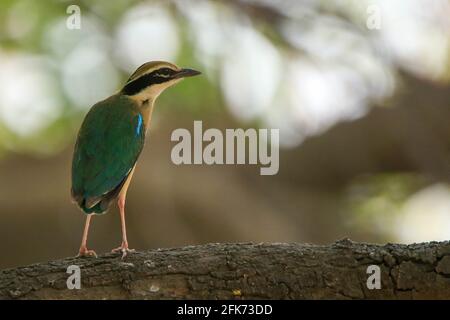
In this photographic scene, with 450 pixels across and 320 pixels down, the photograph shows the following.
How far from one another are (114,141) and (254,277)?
57.6 inches

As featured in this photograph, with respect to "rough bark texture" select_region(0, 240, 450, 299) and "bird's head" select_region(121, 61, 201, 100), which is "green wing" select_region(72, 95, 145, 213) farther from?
"rough bark texture" select_region(0, 240, 450, 299)

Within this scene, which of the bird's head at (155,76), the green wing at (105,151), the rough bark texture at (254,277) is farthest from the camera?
the bird's head at (155,76)

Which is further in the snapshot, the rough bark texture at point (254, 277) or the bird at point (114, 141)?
the bird at point (114, 141)

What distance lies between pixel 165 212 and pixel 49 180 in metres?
1.19

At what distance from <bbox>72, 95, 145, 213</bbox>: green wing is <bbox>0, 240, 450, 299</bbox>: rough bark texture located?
2.16ft

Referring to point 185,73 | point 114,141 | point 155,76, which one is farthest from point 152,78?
point 114,141

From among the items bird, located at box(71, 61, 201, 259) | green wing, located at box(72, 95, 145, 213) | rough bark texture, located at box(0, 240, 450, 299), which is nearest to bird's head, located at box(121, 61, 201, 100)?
bird, located at box(71, 61, 201, 259)

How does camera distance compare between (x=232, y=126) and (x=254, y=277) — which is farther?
(x=232, y=126)

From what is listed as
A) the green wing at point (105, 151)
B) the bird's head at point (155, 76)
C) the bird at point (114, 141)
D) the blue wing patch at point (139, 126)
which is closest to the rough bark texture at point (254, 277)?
the bird at point (114, 141)

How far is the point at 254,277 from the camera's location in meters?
5.08

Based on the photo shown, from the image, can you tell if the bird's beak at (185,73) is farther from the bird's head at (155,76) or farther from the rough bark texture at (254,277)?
the rough bark texture at (254,277)

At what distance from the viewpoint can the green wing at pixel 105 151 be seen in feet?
18.8

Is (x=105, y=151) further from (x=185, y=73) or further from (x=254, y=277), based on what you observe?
(x=254, y=277)
